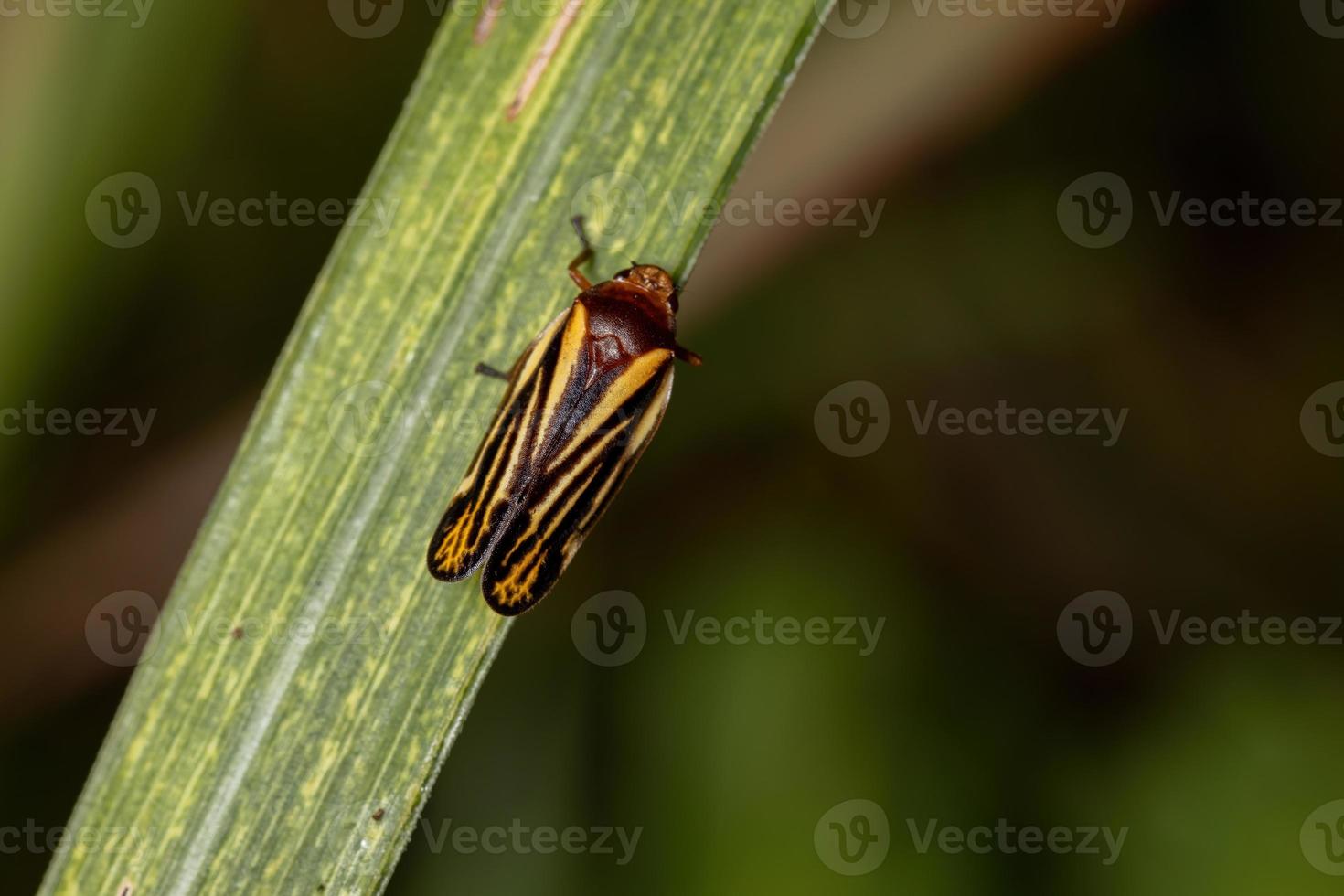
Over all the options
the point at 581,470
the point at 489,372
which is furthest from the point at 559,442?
the point at 489,372

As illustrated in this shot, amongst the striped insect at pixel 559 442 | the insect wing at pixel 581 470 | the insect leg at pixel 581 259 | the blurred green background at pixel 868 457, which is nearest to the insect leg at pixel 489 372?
the striped insect at pixel 559 442

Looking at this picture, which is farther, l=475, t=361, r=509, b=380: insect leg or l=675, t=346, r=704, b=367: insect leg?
l=675, t=346, r=704, b=367: insect leg

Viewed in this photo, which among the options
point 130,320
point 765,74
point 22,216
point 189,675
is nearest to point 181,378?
point 130,320

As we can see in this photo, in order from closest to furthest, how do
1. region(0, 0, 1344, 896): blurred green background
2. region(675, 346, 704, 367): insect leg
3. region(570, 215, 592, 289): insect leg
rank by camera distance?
region(570, 215, 592, 289): insect leg → region(675, 346, 704, 367): insect leg → region(0, 0, 1344, 896): blurred green background

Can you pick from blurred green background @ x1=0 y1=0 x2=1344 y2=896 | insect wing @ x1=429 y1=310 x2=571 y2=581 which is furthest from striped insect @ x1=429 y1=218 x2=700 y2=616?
blurred green background @ x1=0 y1=0 x2=1344 y2=896

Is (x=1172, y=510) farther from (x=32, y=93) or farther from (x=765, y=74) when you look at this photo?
(x=32, y=93)

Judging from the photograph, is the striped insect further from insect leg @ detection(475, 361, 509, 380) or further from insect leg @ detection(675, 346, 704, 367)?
insect leg @ detection(675, 346, 704, 367)

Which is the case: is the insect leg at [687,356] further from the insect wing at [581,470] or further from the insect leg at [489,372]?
the insect leg at [489,372]
